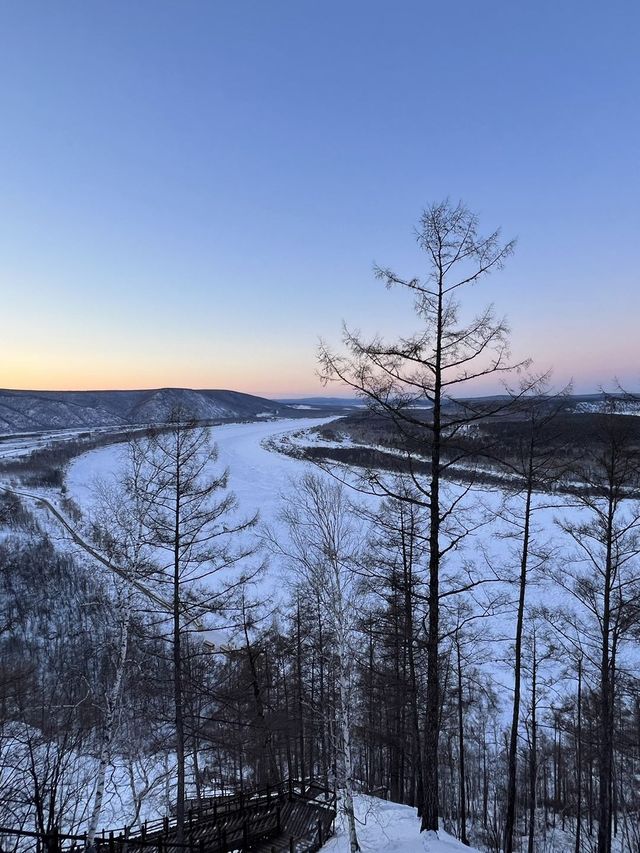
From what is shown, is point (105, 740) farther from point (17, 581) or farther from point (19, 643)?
point (17, 581)

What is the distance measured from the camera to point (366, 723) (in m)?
19.4

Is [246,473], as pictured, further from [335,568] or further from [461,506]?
[335,568]

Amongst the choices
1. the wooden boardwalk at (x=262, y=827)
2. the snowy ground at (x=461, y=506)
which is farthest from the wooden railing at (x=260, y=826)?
the snowy ground at (x=461, y=506)

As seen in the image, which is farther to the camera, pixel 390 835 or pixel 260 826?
pixel 260 826

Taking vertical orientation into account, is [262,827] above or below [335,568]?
below

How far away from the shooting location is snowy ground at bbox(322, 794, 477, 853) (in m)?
8.27

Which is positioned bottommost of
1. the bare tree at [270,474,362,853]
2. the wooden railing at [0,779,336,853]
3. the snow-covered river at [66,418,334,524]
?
the wooden railing at [0,779,336,853]

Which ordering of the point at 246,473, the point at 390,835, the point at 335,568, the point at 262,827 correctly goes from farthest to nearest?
the point at 246,473 < the point at 262,827 < the point at 390,835 < the point at 335,568

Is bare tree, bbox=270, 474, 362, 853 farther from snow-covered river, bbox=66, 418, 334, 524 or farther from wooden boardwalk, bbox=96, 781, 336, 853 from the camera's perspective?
snow-covered river, bbox=66, 418, 334, 524

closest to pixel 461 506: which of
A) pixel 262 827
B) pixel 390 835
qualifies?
pixel 390 835

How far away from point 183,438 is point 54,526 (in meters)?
44.0

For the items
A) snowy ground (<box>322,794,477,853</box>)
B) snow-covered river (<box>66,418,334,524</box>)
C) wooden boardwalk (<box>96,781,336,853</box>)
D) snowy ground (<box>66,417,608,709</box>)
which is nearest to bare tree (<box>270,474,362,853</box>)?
snowy ground (<box>322,794,477,853</box>)

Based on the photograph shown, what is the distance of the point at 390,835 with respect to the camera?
10.9 metres

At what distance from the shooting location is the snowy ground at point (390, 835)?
827cm
